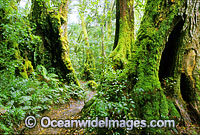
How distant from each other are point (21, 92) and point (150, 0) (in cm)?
492

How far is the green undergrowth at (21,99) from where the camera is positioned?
138 inches

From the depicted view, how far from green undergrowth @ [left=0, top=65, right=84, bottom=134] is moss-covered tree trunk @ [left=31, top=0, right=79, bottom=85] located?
122 cm

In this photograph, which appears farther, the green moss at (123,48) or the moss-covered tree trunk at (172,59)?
the green moss at (123,48)

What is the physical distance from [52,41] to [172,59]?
642cm

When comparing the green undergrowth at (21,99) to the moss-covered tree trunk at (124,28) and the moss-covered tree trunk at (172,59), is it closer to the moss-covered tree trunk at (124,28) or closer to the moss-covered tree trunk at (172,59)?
the moss-covered tree trunk at (172,59)

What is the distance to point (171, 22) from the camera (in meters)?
3.29

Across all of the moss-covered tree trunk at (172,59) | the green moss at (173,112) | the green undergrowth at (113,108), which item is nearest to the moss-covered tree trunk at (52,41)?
the green undergrowth at (113,108)

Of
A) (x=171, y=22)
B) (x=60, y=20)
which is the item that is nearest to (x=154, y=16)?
(x=171, y=22)

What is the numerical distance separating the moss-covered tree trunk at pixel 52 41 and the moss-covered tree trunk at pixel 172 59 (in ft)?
16.3

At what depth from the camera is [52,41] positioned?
777 cm

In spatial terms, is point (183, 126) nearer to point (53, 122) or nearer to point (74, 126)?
point (74, 126)

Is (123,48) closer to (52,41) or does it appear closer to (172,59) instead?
(172,59)

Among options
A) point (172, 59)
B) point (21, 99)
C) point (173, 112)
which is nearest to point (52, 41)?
point (21, 99)

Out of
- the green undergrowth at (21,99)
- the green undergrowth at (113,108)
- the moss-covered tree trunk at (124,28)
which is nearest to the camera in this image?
the green undergrowth at (113,108)
